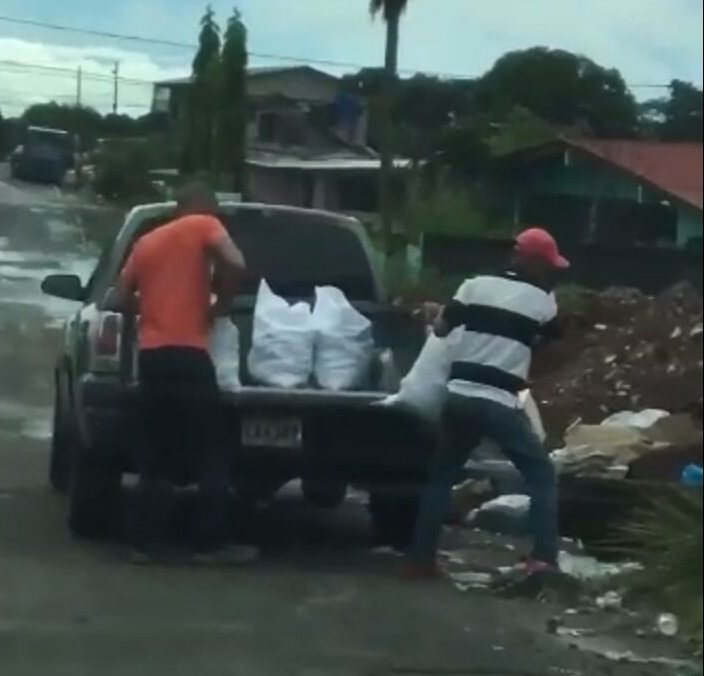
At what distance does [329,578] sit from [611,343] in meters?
1.88

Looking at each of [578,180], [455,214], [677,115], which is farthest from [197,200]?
[677,115]

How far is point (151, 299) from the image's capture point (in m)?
10.1

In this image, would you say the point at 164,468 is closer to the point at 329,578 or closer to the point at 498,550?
the point at 329,578

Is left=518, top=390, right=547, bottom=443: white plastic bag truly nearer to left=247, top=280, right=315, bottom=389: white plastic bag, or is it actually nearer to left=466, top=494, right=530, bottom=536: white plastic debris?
left=247, top=280, right=315, bottom=389: white plastic bag

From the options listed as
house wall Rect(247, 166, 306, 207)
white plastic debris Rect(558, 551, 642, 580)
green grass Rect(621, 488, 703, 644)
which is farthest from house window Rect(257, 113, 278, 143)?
green grass Rect(621, 488, 703, 644)

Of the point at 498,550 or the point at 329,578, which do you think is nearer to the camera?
the point at 329,578

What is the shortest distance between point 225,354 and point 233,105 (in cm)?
A: 134

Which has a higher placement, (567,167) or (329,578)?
(567,167)

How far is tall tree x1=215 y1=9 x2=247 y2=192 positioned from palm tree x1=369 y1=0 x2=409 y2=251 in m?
0.74

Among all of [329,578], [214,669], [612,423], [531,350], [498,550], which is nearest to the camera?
[214,669]

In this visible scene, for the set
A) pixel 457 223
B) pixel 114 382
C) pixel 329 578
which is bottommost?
pixel 329 578

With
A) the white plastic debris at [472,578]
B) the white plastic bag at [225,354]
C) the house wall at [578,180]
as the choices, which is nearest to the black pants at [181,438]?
the white plastic bag at [225,354]

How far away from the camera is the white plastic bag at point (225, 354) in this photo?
10.3 metres

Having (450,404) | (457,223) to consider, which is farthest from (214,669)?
(457,223)
